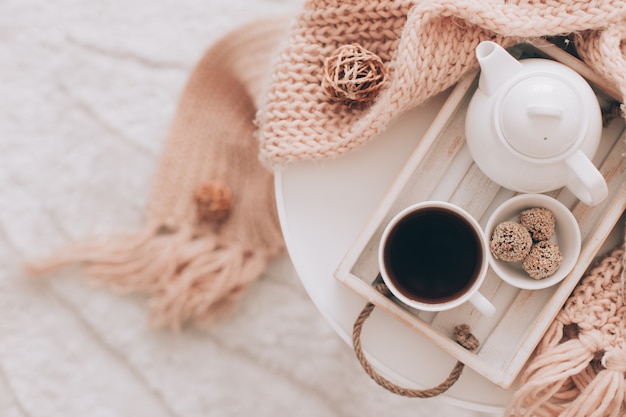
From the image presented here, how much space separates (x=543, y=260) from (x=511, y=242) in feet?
0.13

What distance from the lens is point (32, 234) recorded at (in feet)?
3.50

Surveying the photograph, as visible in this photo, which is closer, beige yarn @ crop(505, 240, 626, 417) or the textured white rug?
beige yarn @ crop(505, 240, 626, 417)

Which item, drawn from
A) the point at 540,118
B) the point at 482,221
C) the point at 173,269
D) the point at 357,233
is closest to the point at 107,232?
the point at 173,269

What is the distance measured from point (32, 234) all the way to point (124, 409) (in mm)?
352

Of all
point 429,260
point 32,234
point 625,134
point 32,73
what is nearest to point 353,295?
point 429,260

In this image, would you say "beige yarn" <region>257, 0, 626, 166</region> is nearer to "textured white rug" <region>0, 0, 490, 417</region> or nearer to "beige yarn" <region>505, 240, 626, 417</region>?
"beige yarn" <region>505, 240, 626, 417</region>

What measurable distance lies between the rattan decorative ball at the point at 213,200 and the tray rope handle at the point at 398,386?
395 mm

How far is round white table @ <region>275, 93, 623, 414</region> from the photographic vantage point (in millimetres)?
687

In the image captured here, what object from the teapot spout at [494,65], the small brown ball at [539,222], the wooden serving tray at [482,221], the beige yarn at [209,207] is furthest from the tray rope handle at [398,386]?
the beige yarn at [209,207]

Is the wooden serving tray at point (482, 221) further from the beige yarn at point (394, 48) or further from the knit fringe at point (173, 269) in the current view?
the knit fringe at point (173, 269)

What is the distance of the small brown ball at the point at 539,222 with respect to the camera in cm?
61

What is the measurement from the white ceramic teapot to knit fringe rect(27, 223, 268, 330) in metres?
0.50


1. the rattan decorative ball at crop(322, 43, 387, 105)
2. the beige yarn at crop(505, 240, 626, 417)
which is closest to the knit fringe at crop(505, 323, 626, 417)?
the beige yarn at crop(505, 240, 626, 417)

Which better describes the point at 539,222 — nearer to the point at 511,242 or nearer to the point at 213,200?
the point at 511,242
